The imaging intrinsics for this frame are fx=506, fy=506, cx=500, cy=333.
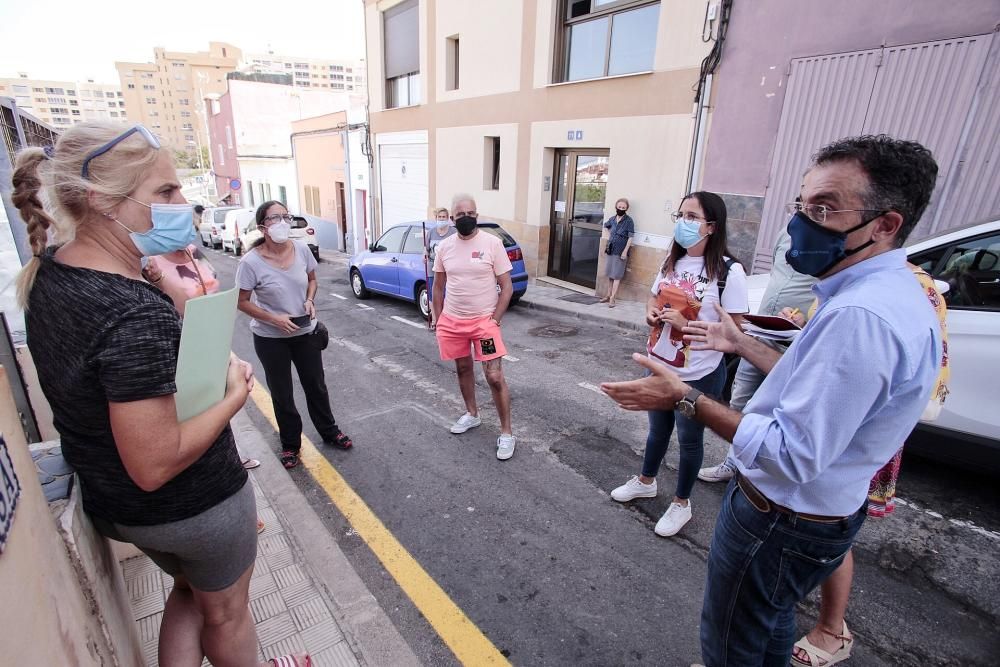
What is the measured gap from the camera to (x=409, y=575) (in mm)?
2713

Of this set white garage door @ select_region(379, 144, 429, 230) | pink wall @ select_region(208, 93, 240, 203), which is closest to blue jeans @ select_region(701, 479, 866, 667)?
Answer: white garage door @ select_region(379, 144, 429, 230)

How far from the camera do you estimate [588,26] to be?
960 centimetres

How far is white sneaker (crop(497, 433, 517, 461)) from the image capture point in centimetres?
385

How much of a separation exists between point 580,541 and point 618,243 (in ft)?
22.6

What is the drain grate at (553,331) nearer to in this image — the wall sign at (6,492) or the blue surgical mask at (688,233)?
the blue surgical mask at (688,233)

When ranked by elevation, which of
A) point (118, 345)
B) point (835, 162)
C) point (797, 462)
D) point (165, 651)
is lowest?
point (165, 651)

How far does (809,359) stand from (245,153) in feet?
114

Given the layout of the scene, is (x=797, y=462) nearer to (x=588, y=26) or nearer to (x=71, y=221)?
(x=71, y=221)

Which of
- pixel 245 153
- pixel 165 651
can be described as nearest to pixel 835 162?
pixel 165 651

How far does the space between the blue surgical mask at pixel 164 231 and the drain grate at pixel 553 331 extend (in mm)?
6127

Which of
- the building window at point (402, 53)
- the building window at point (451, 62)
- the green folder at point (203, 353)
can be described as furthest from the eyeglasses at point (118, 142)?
the building window at point (402, 53)

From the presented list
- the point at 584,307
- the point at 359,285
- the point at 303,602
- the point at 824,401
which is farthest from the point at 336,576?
the point at 359,285

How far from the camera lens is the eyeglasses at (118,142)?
1312 millimetres

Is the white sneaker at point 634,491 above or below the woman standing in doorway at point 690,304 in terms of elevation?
below
